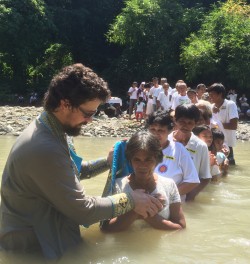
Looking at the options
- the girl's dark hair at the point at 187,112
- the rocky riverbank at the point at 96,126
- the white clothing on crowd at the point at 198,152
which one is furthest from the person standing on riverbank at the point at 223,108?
the rocky riverbank at the point at 96,126

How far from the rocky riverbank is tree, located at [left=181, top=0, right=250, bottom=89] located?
15.8ft

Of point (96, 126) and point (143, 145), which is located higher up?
point (143, 145)

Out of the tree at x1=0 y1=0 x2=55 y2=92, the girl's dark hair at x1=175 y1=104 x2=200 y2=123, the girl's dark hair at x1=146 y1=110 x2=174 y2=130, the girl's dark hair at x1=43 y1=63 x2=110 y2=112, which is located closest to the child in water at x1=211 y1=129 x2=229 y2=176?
the girl's dark hair at x1=175 y1=104 x2=200 y2=123

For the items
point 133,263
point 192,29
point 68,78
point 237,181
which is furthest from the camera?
point 192,29

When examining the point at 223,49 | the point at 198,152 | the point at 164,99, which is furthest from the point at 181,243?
the point at 223,49

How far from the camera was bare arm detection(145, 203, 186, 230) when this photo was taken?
4.10m

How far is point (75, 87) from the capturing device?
3.24 meters

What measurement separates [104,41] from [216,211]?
1096 inches

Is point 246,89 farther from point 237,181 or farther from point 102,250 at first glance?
point 102,250

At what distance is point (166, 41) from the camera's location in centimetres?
2695

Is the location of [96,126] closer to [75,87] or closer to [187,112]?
[187,112]

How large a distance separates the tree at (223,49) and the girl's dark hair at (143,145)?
1978 centimetres

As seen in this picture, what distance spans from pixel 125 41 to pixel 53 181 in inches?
962

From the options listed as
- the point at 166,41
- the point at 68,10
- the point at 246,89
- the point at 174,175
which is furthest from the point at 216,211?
the point at 68,10
